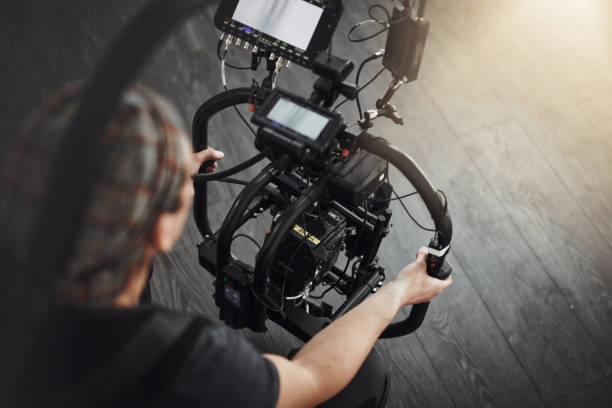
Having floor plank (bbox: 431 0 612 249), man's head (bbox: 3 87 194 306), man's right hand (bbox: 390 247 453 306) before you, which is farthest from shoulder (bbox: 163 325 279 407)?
floor plank (bbox: 431 0 612 249)

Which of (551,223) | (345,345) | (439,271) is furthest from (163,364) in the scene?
(551,223)

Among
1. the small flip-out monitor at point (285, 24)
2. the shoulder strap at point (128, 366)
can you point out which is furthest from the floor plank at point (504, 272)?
the shoulder strap at point (128, 366)

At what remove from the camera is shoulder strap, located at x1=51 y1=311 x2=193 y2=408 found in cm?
70

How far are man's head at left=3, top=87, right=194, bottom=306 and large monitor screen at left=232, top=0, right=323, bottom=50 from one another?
0.72 meters

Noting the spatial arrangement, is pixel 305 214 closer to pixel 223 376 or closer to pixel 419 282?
pixel 419 282

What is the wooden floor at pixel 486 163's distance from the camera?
1934 millimetres

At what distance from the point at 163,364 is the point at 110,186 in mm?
270

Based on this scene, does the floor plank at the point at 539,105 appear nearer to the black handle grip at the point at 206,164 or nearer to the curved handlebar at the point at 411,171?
the curved handlebar at the point at 411,171

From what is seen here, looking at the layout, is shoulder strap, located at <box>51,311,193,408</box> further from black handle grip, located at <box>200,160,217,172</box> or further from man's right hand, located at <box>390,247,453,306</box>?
black handle grip, located at <box>200,160,217,172</box>

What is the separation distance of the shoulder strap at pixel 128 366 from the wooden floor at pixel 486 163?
1.19m

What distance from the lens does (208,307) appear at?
1.97m

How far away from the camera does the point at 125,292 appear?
2.49 feet

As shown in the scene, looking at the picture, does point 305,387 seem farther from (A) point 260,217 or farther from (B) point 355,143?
(A) point 260,217

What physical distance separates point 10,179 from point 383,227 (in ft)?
3.49
